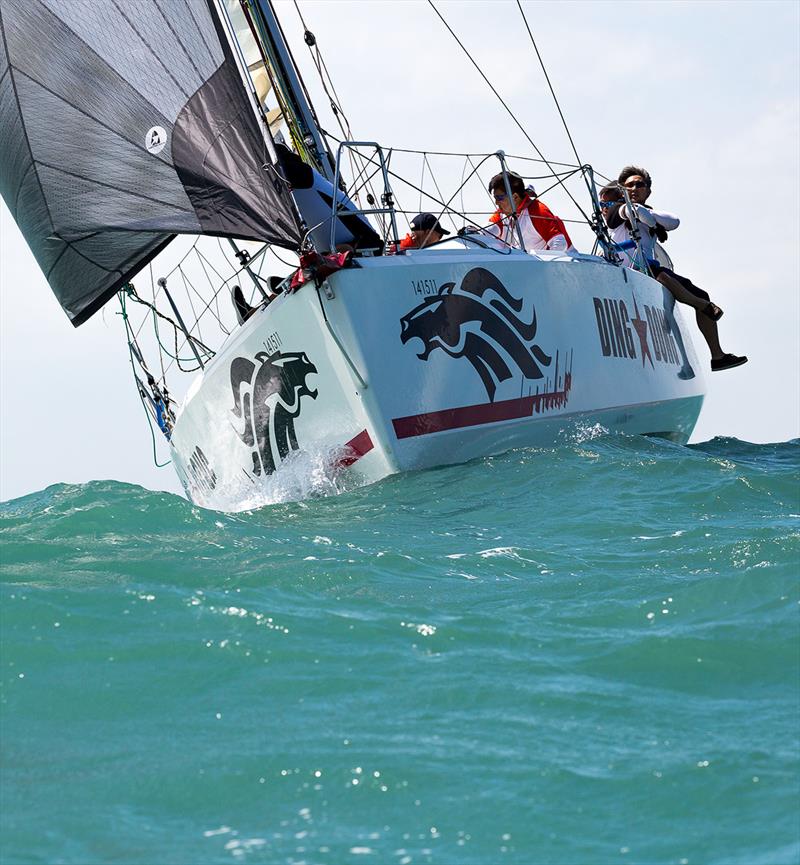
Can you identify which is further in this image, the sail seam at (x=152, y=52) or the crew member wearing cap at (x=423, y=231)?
the crew member wearing cap at (x=423, y=231)

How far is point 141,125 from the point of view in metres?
5.93

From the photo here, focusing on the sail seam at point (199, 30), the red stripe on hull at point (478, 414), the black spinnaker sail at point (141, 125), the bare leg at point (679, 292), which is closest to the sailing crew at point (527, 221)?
the red stripe on hull at point (478, 414)

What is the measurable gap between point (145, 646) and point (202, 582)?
672 millimetres

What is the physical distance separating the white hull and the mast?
1.97m

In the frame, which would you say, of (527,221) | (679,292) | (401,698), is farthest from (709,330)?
(401,698)

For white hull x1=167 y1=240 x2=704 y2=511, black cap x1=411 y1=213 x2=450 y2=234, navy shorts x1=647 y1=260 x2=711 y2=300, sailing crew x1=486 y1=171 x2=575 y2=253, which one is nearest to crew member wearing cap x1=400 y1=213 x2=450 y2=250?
black cap x1=411 y1=213 x2=450 y2=234

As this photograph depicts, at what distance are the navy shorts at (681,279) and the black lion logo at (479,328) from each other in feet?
9.98

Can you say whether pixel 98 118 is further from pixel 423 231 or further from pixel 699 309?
pixel 699 309

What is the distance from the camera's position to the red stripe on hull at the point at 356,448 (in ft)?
19.0

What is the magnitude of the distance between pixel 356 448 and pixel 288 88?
3207mm

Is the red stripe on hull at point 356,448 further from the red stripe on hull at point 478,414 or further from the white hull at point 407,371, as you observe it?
the red stripe on hull at point 478,414

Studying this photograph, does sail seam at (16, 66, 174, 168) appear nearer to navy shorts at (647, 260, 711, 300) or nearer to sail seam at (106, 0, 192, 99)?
sail seam at (106, 0, 192, 99)

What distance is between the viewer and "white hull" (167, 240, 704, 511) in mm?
5691

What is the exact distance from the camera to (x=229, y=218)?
584 cm
